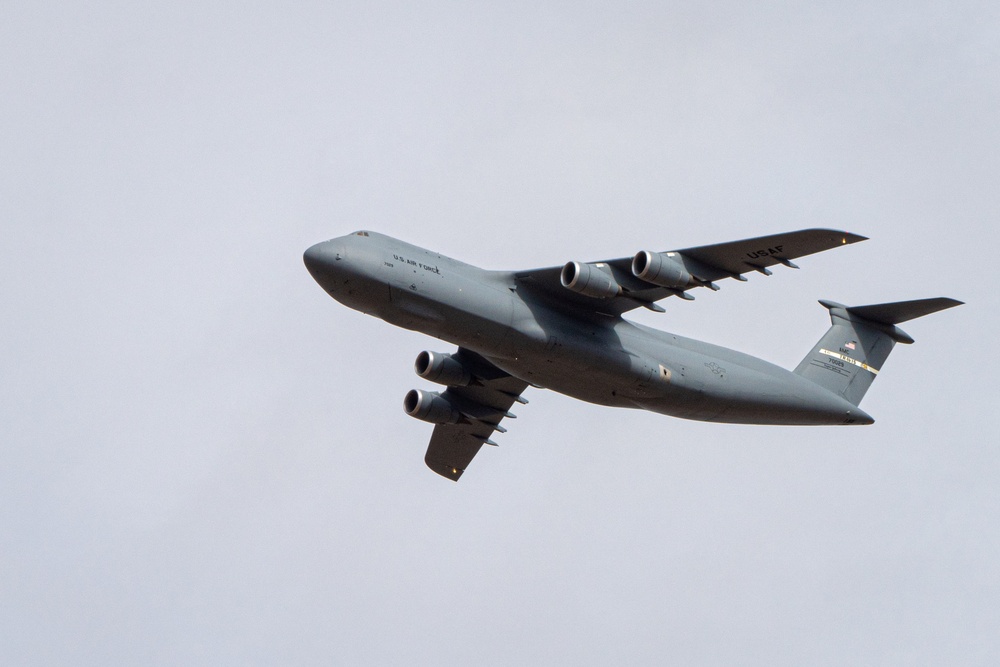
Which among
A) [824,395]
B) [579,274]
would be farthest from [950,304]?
[579,274]

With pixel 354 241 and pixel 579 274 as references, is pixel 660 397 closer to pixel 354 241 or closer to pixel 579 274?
pixel 579 274

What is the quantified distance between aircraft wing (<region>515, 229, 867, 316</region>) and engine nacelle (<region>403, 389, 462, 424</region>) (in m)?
4.85

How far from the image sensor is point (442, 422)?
2873 centimetres

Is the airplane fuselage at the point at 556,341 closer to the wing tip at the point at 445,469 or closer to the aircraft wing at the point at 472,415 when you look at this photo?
the aircraft wing at the point at 472,415

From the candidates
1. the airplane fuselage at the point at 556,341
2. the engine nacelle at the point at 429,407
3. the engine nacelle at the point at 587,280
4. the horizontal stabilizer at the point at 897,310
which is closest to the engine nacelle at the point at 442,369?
the engine nacelle at the point at 429,407

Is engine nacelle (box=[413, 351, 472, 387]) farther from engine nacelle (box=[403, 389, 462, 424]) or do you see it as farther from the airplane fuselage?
the airplane fuselage

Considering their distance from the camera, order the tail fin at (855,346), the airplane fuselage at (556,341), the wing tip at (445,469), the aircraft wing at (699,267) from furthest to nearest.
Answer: the wing tip at (445,469), the tail fin at (855,346), the aircraft wing at (699,267), the airplane fuselage at (556,341)

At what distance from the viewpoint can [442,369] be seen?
2712 cm

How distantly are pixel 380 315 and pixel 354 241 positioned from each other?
1.29 meters

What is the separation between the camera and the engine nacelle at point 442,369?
26906mm

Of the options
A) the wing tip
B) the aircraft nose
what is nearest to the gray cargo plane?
the aircraft nose

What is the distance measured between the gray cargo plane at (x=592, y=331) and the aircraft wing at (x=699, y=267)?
2 cm

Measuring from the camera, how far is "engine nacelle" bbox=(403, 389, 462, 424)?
28453 millimetres

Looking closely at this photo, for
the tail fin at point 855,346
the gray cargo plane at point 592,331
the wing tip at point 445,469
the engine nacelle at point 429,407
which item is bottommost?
the wing tip at point 445,469
